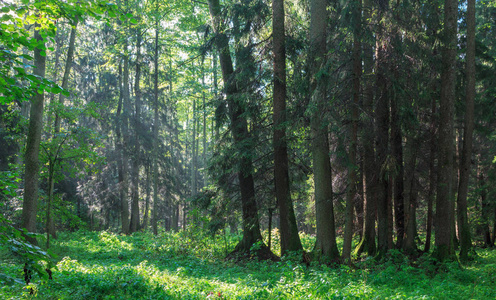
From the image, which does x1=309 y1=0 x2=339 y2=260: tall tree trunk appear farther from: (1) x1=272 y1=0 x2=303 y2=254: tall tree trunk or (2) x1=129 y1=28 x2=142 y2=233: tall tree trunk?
(2) x1=129 y1=28 x2=142 y2=233: tall tree trunk

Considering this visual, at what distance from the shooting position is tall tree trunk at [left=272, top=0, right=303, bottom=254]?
10.8 m

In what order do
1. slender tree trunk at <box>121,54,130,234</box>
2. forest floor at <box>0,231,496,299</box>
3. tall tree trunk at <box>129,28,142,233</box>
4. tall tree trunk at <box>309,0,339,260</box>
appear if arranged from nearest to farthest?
forest floor at <box>0,231,496,299</box>
tall tree trunk at <box>309,0,339,260</box>
slender tree trunk at <box>121,54,130,234</box>
tall tree trunk at <box>129,28,142,233</box>

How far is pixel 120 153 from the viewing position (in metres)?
23.0

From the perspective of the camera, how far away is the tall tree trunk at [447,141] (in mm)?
9570

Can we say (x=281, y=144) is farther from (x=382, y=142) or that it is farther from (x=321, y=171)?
(x=382, y=142)

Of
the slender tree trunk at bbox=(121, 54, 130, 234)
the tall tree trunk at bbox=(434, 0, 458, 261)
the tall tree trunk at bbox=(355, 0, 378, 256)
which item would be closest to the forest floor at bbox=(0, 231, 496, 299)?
the tall tree trunk at bbox=(434, 0, 458, 261)

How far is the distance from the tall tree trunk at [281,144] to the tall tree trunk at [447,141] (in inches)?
156

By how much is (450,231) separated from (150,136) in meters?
19.5

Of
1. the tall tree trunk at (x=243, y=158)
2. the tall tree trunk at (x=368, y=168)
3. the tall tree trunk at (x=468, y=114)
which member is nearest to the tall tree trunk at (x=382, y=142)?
the tall tree trunk at (x=368, y=168)

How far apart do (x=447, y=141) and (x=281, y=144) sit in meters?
4.63

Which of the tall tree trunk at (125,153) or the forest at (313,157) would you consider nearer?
the forest at (313,157)

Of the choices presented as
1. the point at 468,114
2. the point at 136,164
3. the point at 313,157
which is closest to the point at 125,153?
the point at 136,164

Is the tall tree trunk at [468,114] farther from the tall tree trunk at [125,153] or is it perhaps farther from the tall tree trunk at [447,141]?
the tall tree trunk at [125,153]

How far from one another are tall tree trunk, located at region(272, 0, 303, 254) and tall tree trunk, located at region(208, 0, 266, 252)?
3.46 feet
